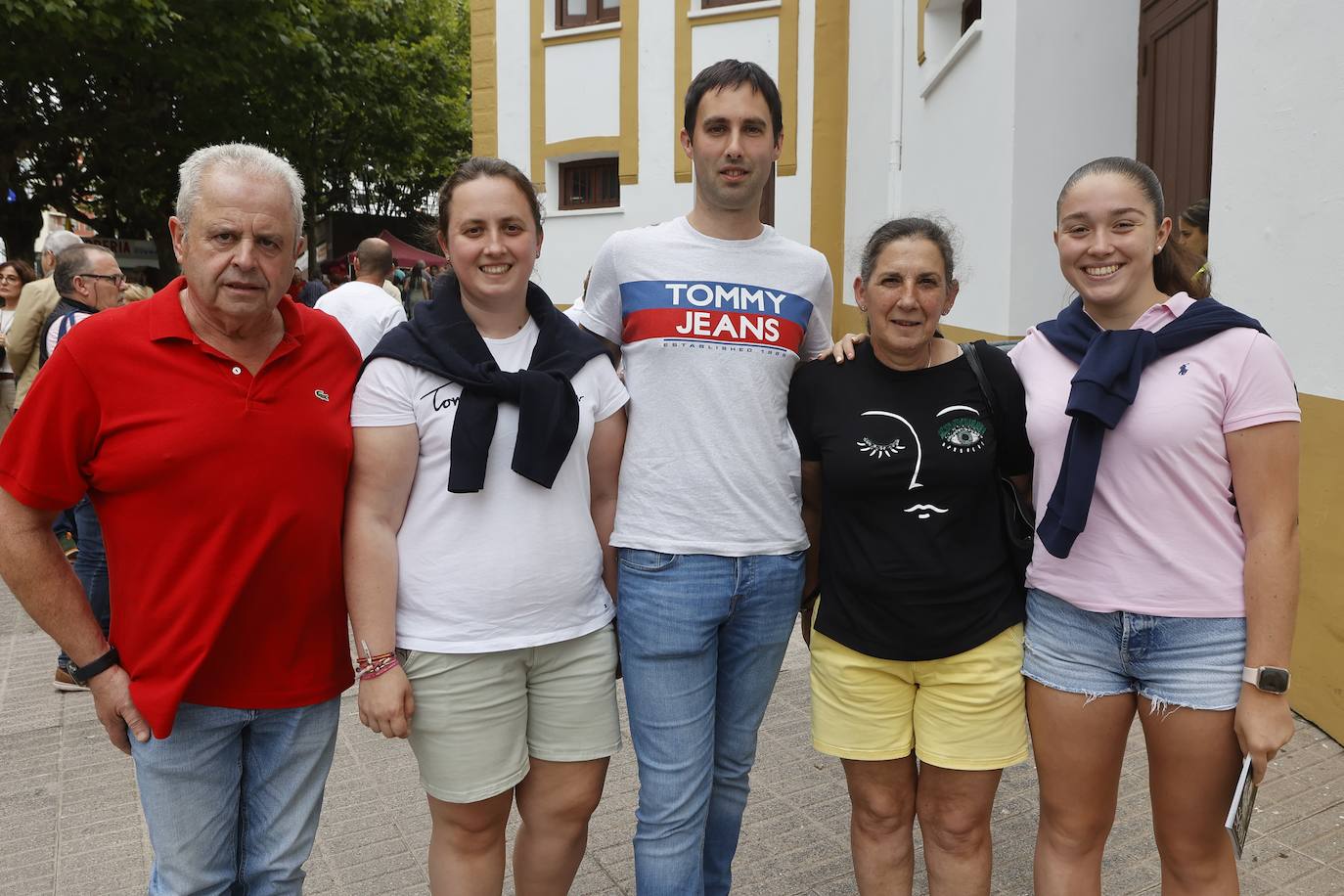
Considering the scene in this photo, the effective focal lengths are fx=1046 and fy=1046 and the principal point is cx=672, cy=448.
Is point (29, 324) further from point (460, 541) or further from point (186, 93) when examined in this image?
point (186, 93)

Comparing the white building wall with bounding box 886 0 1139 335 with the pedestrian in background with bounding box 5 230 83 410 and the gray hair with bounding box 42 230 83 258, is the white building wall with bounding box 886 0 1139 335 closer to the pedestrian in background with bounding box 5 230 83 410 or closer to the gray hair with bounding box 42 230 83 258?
the gray hair with bounding box 42 230 83 258

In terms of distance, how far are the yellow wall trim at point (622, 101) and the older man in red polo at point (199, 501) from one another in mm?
12105

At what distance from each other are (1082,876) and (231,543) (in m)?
2.05

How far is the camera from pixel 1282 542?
2.18 m

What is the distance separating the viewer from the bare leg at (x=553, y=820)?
8.25 ft

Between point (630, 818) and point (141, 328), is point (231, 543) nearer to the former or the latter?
point (141, 328)

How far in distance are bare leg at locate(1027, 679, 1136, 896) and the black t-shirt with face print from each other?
234 mm

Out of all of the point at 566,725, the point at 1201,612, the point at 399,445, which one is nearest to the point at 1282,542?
the point at 1201,612

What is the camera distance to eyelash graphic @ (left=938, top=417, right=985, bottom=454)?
2482 millimetres

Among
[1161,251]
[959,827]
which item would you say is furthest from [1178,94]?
[959,827]

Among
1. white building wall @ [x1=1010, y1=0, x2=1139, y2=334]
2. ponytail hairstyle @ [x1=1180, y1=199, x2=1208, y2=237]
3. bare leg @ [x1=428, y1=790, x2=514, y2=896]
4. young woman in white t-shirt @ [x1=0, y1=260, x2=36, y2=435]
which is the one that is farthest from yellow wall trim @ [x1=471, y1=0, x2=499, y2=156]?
bare leg @ [x1=428, y1=790, x2=514, y2=896]

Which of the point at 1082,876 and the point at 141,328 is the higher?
the point at 141,328

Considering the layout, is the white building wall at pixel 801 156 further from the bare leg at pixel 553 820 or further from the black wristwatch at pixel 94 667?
the black wristwatch at pixel 94 667

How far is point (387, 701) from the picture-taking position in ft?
7.49
